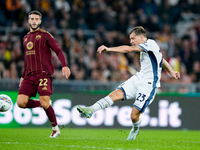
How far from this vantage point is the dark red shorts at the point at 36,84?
25.6ft

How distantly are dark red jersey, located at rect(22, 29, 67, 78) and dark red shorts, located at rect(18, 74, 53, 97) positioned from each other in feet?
0.31

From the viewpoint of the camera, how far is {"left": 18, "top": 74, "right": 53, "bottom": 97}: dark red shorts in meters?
7.79

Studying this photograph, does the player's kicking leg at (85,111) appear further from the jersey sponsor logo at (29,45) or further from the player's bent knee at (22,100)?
the jersey sponsor logo at (29,45)

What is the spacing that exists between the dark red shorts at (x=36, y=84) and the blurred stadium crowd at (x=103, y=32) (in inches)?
193

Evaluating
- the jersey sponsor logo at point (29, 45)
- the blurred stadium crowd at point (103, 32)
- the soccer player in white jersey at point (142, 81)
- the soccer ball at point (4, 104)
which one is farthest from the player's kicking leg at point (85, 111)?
the blurred stadium crowd at point (103, 32)

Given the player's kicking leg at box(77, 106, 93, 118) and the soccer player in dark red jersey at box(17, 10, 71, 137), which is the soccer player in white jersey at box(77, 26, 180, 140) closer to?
the player's kicking leg at box(77, 106, 93, 118)

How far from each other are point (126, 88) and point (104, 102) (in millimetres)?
539

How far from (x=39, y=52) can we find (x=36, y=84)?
593 millimetres

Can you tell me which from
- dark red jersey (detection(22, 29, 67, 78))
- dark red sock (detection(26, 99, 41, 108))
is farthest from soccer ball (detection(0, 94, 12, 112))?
dark red jersey (detection(22, 29, 67, 78))

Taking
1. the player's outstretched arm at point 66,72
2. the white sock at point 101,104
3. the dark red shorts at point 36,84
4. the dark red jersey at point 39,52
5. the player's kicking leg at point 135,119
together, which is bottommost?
the player's kicking leg at point 135,119

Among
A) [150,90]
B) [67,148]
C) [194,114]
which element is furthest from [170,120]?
[67,148]

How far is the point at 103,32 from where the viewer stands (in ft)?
52.3

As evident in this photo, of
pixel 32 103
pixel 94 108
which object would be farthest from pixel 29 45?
pixel 94 108

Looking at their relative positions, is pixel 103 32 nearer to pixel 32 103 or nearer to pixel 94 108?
pixel 32 103
